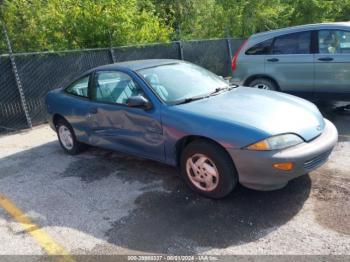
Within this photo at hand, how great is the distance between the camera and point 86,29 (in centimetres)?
1055

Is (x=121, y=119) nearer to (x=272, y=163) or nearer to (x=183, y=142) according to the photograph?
(x=183, y=142)

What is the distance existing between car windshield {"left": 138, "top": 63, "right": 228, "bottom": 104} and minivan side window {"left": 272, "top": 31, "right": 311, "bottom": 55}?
2665mm

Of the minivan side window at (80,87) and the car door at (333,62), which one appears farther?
the car door at (333,62)

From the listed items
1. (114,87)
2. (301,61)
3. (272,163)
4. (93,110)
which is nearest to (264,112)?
(272,163)

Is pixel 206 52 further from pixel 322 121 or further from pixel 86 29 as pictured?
pixel 322 121

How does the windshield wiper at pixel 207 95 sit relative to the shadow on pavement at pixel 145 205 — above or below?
above

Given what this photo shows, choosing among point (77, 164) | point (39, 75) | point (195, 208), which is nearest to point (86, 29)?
point (39, 75)

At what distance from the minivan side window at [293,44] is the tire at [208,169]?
4.10 meters

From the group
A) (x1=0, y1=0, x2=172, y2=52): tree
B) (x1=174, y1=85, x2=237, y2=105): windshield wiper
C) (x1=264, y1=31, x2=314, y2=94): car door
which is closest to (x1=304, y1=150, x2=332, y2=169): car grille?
(x1=174, y1=85, x2=237, y2=105): windshield wiper

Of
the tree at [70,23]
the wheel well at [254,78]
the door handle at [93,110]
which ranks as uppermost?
the tree at [70,23]

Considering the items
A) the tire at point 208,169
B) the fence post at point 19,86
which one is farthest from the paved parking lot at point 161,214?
the fence post at point 19,86

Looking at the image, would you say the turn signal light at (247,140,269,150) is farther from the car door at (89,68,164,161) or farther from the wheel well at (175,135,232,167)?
the car door at (89,68,164,161)

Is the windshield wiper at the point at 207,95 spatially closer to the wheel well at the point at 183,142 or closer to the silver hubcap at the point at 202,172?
the wheel well at the point at 183,142

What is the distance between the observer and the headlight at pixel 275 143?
358 centimetres
